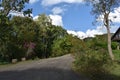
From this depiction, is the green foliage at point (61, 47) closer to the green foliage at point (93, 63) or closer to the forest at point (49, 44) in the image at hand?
the forest at point (49, 44)

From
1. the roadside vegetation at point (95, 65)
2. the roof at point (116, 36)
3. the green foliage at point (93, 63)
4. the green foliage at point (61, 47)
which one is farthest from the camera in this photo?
the roof at point (116, 36)

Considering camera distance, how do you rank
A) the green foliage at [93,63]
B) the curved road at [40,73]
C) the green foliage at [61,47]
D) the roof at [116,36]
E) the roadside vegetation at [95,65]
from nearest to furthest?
the curved road at [40,73], the roadside vegetation at [95,65], the green foliage at [93,63], the green foliage at [61,47], the roof at [116,36]

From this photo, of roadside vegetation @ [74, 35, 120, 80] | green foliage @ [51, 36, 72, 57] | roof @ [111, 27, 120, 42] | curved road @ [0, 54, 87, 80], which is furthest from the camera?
roof @ [111, 27, 120, 42]

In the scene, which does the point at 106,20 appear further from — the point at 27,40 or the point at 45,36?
the point at 45,36

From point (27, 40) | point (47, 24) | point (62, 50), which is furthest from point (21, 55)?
point (47, 24)

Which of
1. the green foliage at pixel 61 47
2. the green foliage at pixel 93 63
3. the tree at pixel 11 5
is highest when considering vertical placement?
the tree at pixel 11 5

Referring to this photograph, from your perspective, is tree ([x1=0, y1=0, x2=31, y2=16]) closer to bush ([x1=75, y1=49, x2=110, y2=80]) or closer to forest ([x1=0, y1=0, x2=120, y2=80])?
forest ([x1=0, y1=0, x2=120, y2=80])

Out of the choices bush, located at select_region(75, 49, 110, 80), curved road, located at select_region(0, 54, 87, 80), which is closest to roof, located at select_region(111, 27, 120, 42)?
curved road, located at select_region(0, 54, 87, 80)

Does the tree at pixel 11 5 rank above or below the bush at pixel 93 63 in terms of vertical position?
above

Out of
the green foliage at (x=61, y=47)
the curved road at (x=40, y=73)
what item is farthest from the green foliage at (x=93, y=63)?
the green foliage at (x=61, y=47)

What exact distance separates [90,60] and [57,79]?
4.38 meters

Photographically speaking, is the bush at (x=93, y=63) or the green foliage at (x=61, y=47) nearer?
the bush at (x=93, y=63)

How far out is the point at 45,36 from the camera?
79750 millimetres

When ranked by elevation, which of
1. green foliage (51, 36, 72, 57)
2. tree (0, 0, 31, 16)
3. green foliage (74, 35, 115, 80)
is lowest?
green foliage (51, 36, 72, 57)
